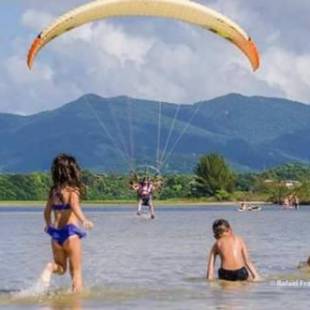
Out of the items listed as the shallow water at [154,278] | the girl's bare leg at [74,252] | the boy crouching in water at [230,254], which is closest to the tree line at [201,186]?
the shallow water at [154,278]

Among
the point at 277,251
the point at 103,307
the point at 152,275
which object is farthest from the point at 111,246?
the point at 103,307

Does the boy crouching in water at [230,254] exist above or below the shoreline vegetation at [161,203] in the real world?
below

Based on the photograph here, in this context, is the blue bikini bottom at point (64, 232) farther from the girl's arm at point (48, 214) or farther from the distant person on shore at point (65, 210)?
the girl's arm at point (48, 214)

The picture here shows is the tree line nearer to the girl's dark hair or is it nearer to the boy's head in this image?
the boy's head

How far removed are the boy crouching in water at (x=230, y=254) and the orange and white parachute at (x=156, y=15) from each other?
4.86 metres

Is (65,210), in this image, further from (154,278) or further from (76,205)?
(154,278)

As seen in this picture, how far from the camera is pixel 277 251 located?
2692 centimetres

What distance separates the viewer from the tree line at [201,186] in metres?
134

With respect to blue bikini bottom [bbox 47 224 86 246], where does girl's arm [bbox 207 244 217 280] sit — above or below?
below

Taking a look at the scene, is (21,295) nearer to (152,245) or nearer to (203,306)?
(203,306)

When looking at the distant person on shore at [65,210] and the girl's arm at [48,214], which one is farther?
the girl's arm at [48,214]

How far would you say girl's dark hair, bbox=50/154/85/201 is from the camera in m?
14.6

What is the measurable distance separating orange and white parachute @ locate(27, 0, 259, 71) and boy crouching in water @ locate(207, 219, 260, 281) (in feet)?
15.9

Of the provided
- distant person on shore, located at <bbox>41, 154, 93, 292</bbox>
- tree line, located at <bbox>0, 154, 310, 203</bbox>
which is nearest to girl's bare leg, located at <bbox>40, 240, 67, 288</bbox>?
distant person on shore, located at <bbox>41, 154, 93, 292</bbox>
